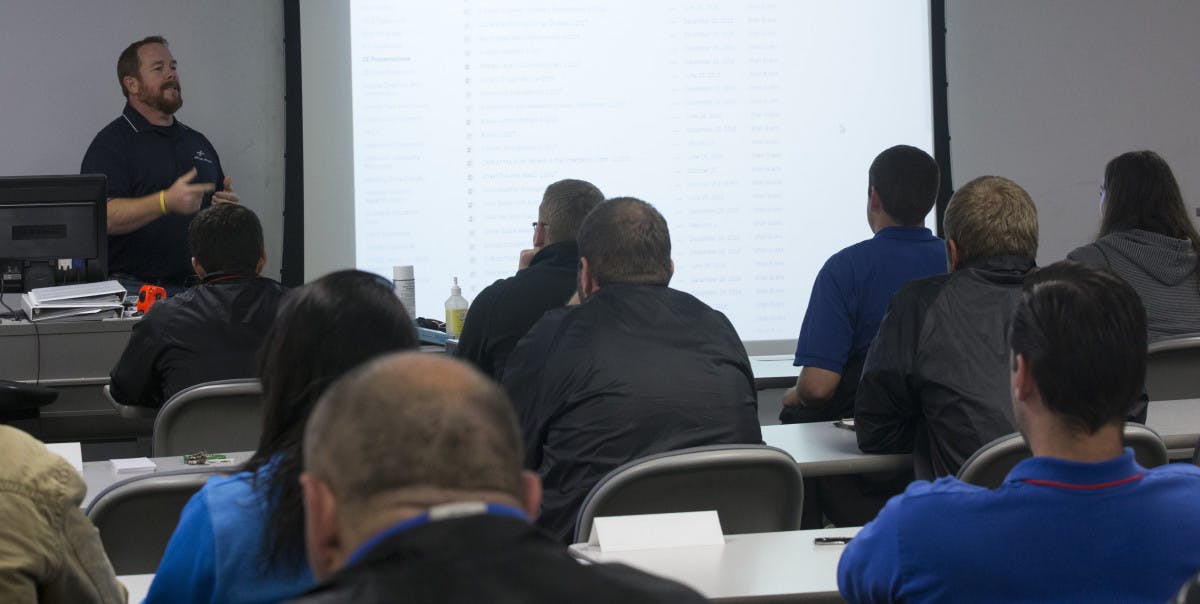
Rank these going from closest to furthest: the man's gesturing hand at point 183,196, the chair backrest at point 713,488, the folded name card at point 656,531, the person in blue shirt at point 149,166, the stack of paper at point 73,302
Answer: the folded name card at point 656,531 < the chair backrest at point 713,488 < the stack of paper at point 73,302 < the man's gesturing hand at point 183,196 < the person in blue shirt at point 149,166

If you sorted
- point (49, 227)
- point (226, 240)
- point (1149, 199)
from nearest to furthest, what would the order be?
point (226, 240) < point (1149, 199) < point (49, 227)

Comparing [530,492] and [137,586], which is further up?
[530,492]

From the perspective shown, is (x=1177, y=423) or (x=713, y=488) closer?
(x=713, y=488)

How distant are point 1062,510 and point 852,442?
1.55 m

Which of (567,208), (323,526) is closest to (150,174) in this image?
(567,208)

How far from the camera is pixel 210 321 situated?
11.5 feet

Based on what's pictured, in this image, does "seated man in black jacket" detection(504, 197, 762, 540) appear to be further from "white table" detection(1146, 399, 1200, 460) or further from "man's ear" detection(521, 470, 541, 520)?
"man's ear" detection(521, 470, 541, 520)

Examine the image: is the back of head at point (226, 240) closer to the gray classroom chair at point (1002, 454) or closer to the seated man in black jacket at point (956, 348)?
the seated man in black jacket at point (956, 348)

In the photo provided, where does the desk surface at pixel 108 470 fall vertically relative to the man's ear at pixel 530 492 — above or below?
below

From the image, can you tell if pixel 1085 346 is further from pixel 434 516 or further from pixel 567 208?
pixel 567 208

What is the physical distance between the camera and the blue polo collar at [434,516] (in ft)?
2.72

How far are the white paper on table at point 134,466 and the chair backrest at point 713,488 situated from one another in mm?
1001

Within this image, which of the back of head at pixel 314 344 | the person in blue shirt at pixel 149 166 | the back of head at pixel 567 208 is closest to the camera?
the back of head at pixel 314 344

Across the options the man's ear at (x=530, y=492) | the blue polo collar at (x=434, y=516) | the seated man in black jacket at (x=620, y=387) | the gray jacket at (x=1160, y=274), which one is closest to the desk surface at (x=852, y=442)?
the seated man in black jacket at (x=620, y=387)
